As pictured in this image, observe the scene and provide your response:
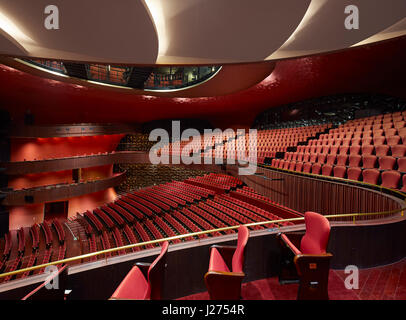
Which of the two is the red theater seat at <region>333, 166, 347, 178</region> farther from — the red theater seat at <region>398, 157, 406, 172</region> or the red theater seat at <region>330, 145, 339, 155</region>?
the red theater seat at <region>330, 145, 339, 155</region>

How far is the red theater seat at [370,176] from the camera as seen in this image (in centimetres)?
231

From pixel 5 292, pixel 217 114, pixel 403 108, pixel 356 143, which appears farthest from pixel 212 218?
pixel 217 114

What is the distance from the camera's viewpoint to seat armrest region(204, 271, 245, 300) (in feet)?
→ 3.12

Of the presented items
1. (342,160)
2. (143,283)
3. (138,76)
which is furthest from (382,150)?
(138,76)

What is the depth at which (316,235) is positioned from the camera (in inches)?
48.3

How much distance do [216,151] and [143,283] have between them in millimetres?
6471

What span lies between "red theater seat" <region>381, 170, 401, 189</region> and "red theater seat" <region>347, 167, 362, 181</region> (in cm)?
23

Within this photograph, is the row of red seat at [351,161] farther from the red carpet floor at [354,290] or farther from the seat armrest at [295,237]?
the seat armrest at [295,237]

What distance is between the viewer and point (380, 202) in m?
1.95

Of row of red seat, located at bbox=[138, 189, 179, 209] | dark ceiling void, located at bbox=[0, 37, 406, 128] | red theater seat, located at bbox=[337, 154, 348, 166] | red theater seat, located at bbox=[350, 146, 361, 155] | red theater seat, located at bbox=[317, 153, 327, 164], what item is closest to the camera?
red theater seat, located at bbox=[337, 154, 348, 166]

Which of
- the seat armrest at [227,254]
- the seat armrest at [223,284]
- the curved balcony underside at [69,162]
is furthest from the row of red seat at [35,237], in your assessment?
the seat armrest at [223,284]

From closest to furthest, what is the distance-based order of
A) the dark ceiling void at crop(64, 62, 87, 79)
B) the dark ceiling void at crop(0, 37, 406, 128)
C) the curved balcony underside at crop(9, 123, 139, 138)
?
1. the dark ceiling void at crop(0, 37, 406, 128)
2. the dark ceiling void at crop(64, 62, 87, 79)
3. the curved balcony underside at crop(9, 123, 139, 138)

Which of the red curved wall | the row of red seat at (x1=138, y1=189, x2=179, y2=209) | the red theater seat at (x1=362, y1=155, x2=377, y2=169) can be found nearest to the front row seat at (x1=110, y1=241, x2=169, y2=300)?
the red theater seat at (x1=362, y1=155, x2=377, y2=169)

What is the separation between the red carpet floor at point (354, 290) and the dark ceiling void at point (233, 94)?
3190 millimetres
